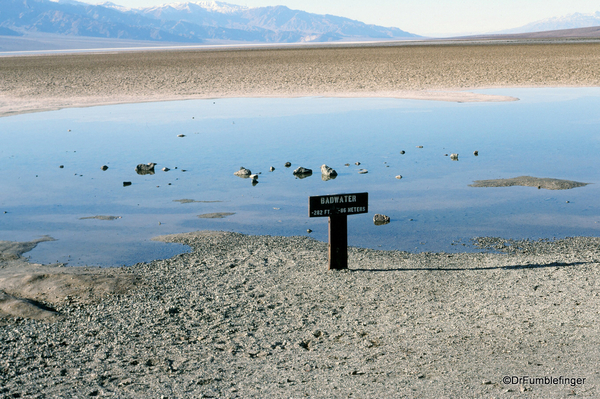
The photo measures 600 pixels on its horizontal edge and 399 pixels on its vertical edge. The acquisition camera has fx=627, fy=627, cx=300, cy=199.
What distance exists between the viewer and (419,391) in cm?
372

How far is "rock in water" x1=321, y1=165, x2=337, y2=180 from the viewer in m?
9.99

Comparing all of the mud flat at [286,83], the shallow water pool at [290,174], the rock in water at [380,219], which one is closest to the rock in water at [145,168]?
the shallow water pool at [290,174]

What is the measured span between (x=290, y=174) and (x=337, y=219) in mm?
4424

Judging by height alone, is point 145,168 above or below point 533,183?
above

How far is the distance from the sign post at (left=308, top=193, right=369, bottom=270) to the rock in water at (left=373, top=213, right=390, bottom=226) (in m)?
1.70

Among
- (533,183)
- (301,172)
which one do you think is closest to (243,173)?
(301,172)

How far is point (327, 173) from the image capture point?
10031 millimetres

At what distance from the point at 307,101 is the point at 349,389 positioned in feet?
59.6

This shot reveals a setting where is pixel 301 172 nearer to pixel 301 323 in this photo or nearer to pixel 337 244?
pixel 337 244

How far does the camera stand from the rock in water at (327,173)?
999 cm

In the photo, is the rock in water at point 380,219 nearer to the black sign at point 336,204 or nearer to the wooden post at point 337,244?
the black sign at point 336,204

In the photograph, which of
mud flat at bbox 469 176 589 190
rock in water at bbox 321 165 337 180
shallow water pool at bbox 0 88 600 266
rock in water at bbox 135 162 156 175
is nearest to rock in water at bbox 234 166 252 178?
shallow water pool at bbox 0 88 600 266

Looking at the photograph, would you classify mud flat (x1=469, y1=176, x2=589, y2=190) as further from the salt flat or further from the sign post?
the sign post

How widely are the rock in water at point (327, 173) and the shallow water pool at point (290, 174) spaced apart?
139 millimetres
